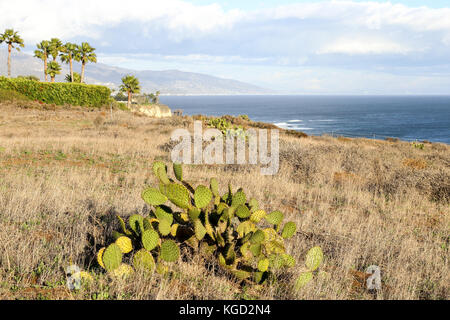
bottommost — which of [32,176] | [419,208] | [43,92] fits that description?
[419,208]

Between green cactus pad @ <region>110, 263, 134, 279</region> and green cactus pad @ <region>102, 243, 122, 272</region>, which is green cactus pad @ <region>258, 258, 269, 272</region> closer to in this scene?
green cactus pad @ <region>110, 263, 134, 279</region>

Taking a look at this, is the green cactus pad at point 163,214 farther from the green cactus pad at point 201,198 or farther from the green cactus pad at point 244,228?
the green cactus pad at point 244,228

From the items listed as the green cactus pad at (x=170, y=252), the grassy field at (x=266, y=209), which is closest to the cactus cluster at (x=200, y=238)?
the green cactus pad at (x=170, y=252)

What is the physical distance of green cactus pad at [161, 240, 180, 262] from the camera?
3.26m

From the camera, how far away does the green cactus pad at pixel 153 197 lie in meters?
3.59

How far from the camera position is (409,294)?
3271 mm

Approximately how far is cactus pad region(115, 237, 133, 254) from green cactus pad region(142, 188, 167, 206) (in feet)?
1.49

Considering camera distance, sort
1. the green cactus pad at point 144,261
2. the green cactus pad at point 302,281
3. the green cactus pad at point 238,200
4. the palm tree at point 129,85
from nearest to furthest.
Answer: the green cactus pad at point 302,281 → the green cactus pad at point 144,261 → the green cactus pad at point 238,200 → the palm tree at point 129,85

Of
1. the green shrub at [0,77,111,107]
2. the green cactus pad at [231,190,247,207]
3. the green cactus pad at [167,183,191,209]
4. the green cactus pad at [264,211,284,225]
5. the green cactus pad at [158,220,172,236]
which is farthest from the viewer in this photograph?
the green shrub at [0,77,111,107]

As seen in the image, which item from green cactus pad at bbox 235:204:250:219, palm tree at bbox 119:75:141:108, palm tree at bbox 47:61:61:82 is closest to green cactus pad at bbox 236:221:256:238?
green cactus pad at bbox 235:204:250:219

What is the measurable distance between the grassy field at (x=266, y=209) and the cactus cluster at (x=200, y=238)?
0.54 feet

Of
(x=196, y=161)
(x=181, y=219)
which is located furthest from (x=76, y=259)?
(x=196, y=161)
